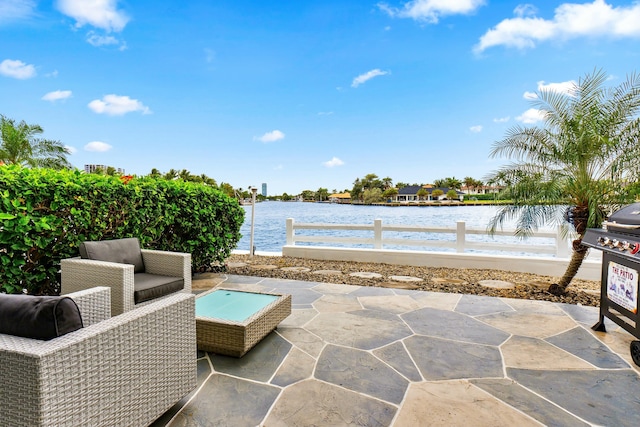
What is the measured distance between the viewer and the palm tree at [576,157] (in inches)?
156

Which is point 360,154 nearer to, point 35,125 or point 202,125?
point 202,125

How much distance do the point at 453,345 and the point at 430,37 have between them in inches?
357

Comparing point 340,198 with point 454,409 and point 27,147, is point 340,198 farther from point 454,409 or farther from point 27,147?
point 454,409

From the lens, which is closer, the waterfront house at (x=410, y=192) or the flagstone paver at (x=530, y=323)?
the flagstone paver at (x=530, y=323)

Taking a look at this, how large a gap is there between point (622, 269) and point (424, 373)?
6.36ft

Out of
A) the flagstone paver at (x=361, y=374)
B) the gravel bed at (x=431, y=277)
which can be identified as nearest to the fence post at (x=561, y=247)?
the gravel bed at (x=431, y=277)

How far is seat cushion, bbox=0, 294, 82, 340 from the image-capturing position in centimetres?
124

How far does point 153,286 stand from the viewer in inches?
121

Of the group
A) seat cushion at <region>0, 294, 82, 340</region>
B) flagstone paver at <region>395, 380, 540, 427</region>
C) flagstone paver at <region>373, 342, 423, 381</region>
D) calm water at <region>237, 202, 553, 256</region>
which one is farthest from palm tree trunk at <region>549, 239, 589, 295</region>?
seat cushion at <region>0, 294, 82, 340</region>

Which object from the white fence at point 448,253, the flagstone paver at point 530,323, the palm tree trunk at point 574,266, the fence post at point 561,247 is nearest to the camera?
the flagstone paver at point 530,323

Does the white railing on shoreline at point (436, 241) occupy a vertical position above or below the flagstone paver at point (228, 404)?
above

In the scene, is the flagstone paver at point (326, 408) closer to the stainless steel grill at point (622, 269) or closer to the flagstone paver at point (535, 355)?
the flagstone paver at point (535, 355)

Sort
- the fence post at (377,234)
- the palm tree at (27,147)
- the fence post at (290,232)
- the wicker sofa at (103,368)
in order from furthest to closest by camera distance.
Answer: the palm tree at (27,147)
the fence post at (290,232)
the fence post at (377,234)
the wicker sofa at (103,368)

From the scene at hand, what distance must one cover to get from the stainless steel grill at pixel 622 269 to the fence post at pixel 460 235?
3294mm
